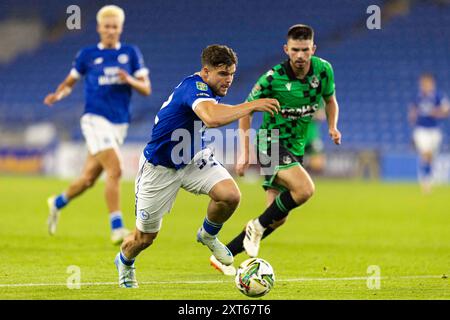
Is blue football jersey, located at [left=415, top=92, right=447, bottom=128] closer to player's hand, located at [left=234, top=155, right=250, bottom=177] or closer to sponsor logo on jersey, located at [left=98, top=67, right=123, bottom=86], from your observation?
sponsor logo on jersey, located at [left=98, top=67, right=123, bottom=86]

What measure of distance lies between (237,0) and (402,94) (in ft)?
21.3

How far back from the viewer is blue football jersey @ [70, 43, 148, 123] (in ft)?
36.6

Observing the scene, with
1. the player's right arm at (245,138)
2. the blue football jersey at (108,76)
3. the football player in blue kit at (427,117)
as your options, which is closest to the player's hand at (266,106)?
the player's right arm at (245,138)

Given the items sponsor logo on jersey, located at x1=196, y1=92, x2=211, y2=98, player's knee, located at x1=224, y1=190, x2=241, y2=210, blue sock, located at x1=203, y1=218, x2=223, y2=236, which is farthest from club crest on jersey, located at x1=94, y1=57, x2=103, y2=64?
sponsor logo on jersey, located at x1=196, y1=92, x2=211, y2=98

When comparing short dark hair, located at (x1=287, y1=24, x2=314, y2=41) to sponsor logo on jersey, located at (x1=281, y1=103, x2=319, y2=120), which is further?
sponsor logo on jersey, located at (x1=281, y1=103, x2=319, y2=120)

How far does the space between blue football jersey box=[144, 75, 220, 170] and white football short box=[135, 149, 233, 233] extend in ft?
0.22

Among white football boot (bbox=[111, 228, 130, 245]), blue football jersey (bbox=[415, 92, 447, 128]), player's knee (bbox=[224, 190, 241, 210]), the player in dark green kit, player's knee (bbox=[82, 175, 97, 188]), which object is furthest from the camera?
blue football jersey (bbox=[415, 92, 447, 128])

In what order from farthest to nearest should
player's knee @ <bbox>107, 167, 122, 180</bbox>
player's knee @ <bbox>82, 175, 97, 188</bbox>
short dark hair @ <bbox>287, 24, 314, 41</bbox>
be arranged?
player's knee @ <bbox>82, 175, 97, 188</bbox> < player's knee @ <bbox>107, 167, 122, 180</bbox> < short dark hair @ <bbox>287, 24, 314, 41</bbox>

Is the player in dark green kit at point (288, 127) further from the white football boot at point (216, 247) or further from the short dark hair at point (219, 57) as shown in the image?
the short dark hair at point (219, 57)

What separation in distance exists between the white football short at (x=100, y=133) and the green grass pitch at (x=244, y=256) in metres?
1.16

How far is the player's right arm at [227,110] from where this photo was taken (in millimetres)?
6359

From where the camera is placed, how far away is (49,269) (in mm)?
8445

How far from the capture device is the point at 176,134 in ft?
24.0

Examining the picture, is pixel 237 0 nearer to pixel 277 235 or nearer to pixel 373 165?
pixel 373 165
